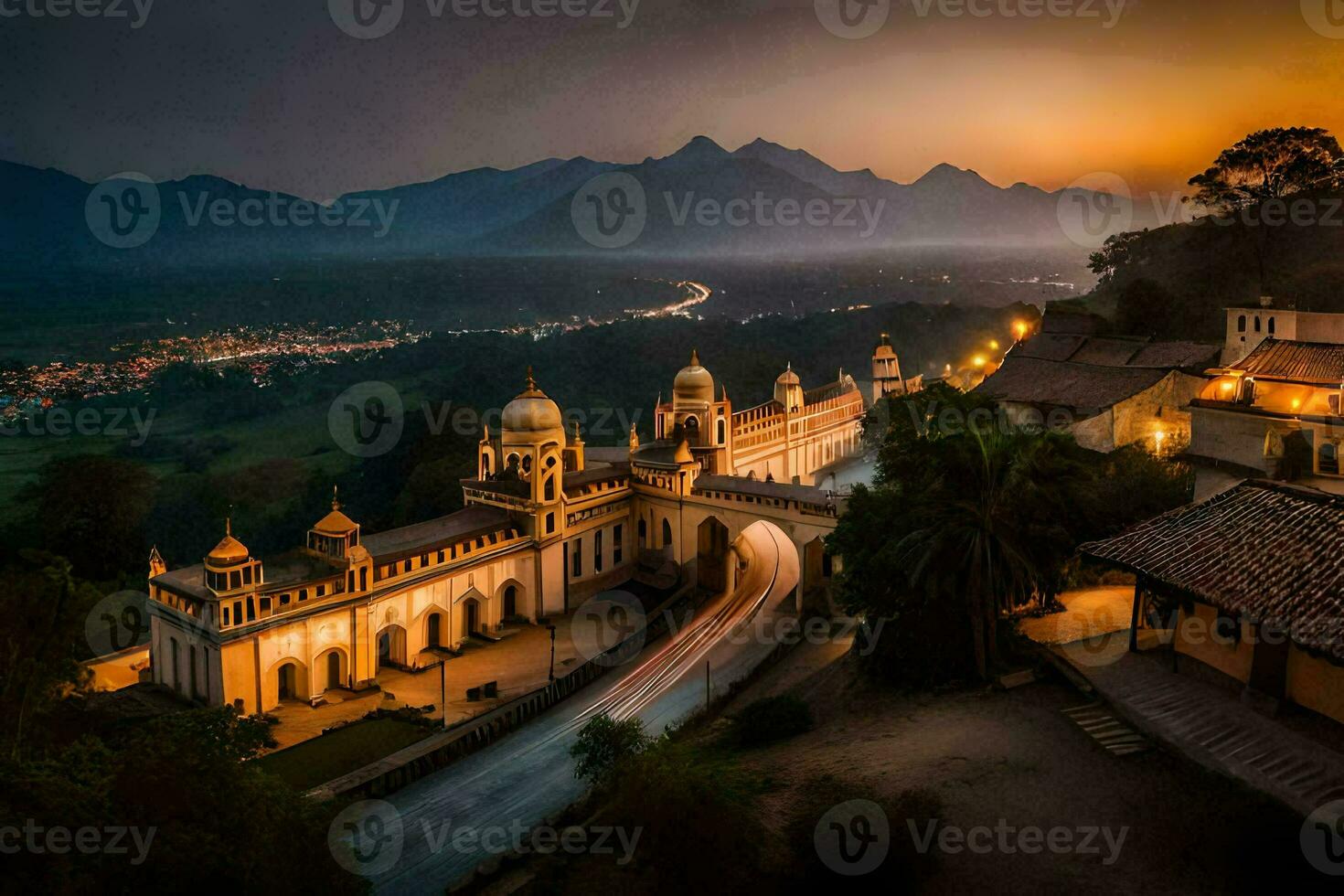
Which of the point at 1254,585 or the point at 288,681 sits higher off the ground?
the point at 1254,585

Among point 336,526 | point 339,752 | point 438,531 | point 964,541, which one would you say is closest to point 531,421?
point 438,531

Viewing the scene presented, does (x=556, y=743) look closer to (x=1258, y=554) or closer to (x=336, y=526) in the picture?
(x=336, y=526)

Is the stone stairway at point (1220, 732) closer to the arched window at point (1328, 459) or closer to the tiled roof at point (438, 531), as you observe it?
the arched window at point (1328, 459)

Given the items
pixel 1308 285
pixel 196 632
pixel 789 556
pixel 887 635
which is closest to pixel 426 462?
pixel 789 556

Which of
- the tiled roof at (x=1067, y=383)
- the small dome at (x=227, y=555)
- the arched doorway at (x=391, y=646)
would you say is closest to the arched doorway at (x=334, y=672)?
the arched doorway at (x=391, y=646)

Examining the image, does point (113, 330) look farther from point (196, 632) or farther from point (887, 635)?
point (887, 635)

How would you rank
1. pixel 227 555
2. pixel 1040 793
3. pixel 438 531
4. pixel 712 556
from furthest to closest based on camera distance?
pixel 712 556 < pixel 438 531 < pixel 227 555 < pixel 1040 793
